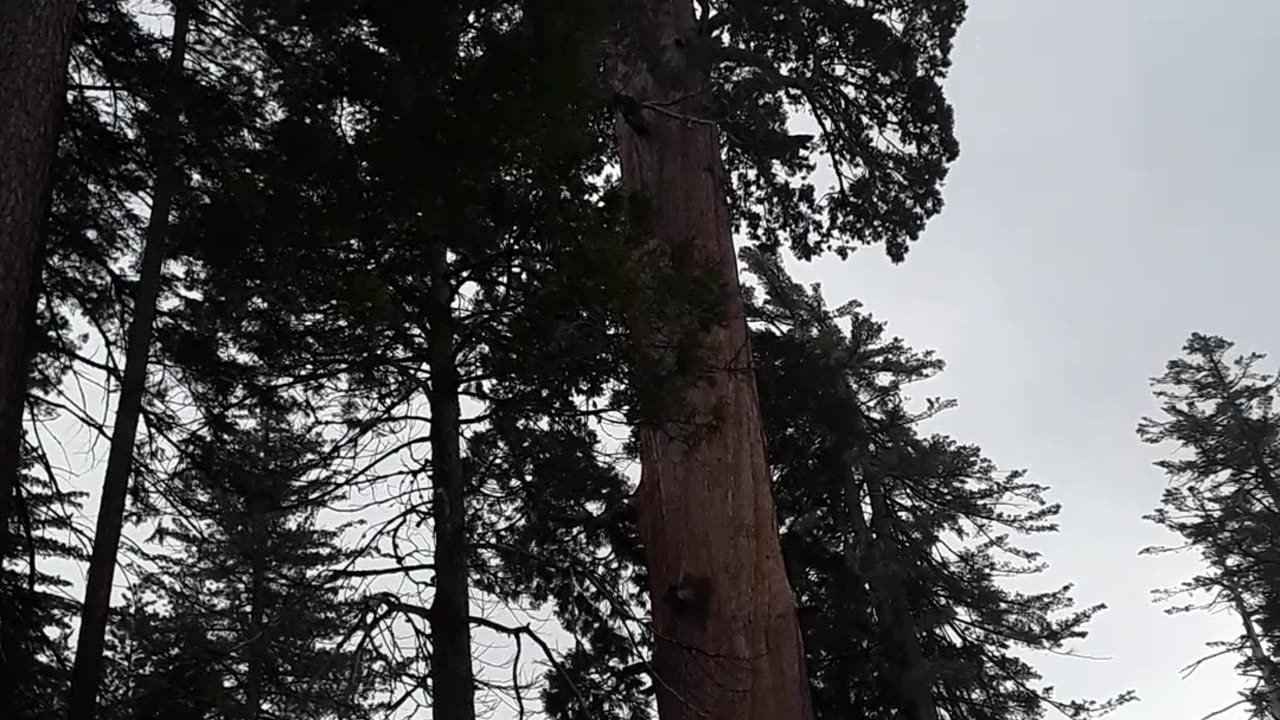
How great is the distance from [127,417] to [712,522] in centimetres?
358

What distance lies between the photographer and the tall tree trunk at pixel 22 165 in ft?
11.7

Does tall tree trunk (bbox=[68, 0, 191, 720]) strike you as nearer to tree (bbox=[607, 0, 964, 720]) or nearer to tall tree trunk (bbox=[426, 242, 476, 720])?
tall tree trunk (bbox=[426, 242, 476, 720])

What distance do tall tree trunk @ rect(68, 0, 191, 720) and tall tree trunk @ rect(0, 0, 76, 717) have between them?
1.32 feet

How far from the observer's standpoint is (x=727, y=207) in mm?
4730

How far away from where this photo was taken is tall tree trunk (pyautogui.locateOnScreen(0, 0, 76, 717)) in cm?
358

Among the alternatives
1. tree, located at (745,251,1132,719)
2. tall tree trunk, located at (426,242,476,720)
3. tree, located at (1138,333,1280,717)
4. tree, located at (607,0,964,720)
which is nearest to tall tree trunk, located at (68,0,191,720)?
tall tree trunk, located at (426,242,476,720)

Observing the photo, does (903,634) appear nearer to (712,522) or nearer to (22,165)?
(712,522)

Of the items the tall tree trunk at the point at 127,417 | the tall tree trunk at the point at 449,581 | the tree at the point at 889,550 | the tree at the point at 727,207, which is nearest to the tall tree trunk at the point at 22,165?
the tall tree trunk at the point at 127,417

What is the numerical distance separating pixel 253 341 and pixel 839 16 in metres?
4.36

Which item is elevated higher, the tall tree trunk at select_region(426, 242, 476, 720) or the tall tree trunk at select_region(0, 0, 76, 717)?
the tall tree trunk at select_region(0, 0, 76, 717)

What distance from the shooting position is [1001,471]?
11.6 m

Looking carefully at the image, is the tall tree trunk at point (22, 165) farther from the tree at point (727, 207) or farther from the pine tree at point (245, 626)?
the tree at point (727, 207)

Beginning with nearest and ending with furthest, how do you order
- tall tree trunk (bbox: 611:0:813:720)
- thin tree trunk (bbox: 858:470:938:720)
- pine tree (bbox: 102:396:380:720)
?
tall tree trunk (bbox: 611:0:813:720) → pine tree (bbox: 102:396:380:720) → thin tree trunk (bbox: 858:470:938:720)

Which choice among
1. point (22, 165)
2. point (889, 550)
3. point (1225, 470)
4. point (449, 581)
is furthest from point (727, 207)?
point (1225, 470)
